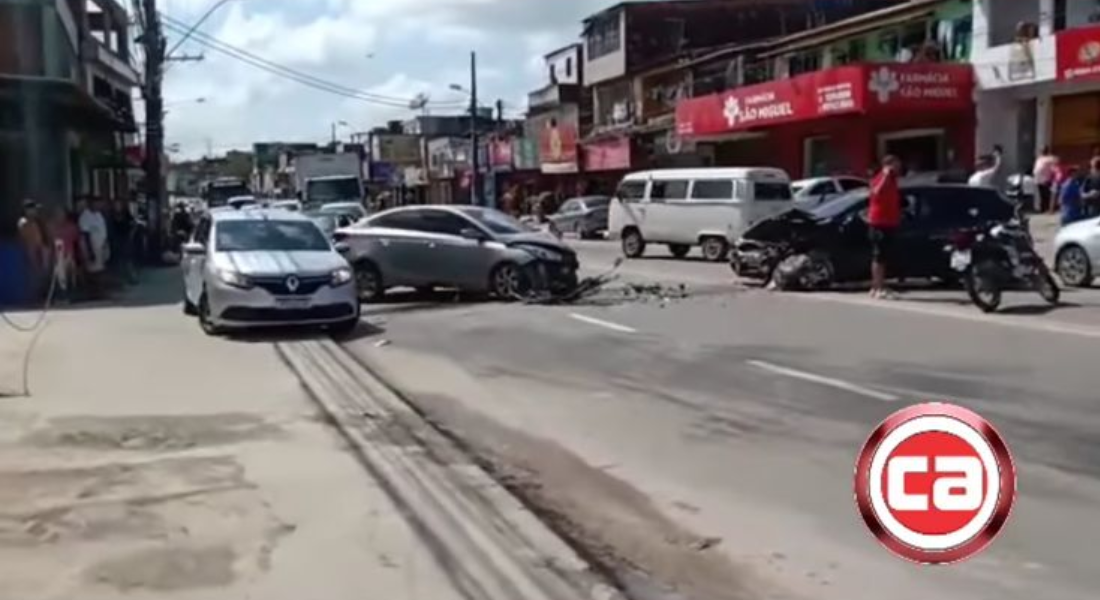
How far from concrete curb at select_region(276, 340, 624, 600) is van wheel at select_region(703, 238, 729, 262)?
18.5 metres

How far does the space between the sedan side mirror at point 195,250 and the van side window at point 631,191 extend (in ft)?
50.6

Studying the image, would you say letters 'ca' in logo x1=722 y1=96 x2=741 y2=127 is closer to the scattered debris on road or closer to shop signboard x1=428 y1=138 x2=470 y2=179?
the scattered debris on road

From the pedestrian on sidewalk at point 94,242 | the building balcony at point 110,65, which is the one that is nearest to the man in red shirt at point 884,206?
the pedestrian on sidewalk at point 94,242

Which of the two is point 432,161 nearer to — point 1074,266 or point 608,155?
point 608,155

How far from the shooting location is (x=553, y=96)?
74.9 metres

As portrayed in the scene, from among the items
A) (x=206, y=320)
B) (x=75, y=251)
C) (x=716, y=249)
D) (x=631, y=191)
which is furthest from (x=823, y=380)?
(x=631, y=191)

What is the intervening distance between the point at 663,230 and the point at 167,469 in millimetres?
23363

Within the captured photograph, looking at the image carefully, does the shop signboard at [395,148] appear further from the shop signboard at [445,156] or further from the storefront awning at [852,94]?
the storefront awning at [852,94]

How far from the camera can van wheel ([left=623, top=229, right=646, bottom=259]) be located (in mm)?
31734

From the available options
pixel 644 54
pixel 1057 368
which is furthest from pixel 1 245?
pixel 644 54

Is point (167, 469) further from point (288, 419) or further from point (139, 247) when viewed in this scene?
point (139, 247)

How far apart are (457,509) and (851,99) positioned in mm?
30919

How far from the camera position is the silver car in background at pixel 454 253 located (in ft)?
65.2

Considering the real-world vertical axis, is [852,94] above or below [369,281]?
above
